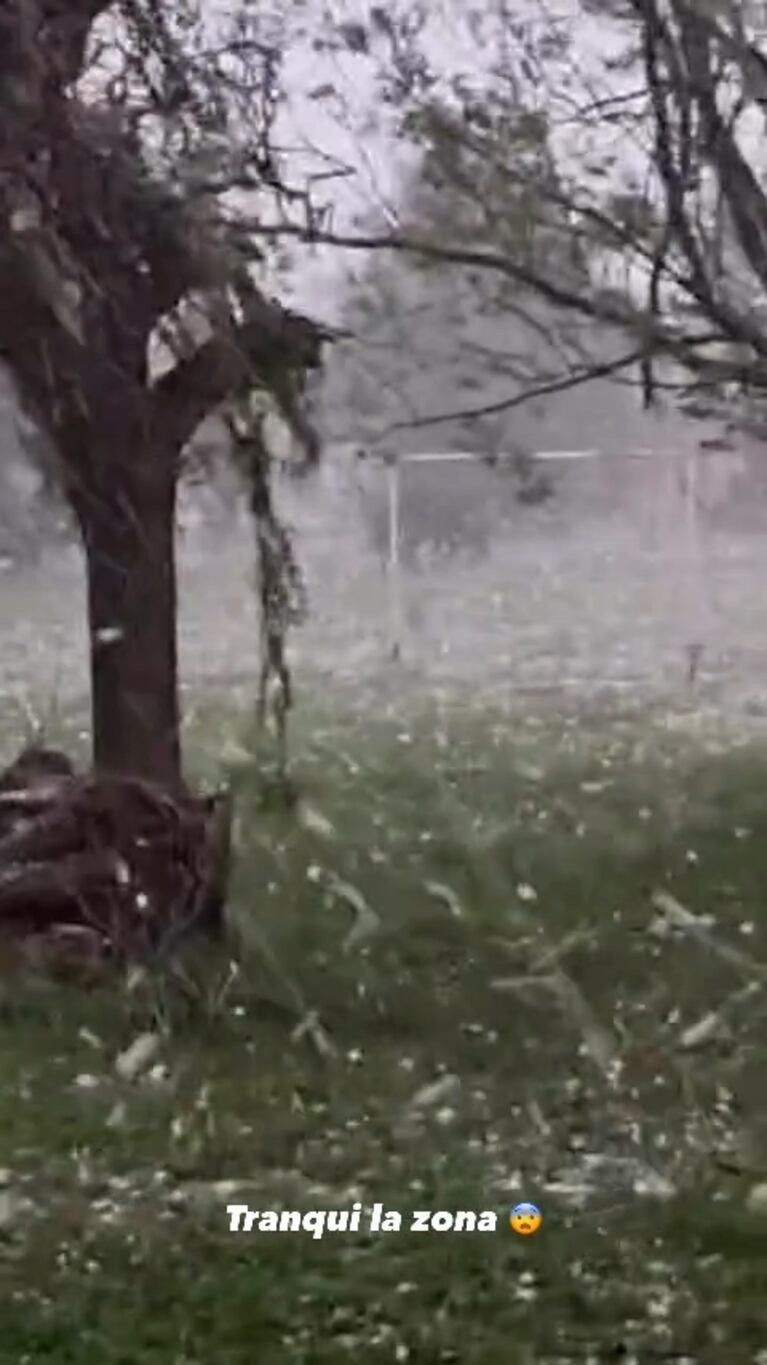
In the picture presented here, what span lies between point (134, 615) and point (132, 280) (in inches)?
16.5

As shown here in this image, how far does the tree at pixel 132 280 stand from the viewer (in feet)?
7.62

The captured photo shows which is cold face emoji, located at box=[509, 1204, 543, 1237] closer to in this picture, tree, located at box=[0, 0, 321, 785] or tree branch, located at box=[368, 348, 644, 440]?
tree, located at box=[0, 0, 321, 785]

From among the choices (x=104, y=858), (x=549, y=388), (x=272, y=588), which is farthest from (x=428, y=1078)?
(x=549, y=388)

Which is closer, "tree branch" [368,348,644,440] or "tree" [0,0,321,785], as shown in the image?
"tree" [0,0,321,785]

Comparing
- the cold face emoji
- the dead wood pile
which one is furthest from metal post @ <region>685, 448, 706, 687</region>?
the cold face emoji

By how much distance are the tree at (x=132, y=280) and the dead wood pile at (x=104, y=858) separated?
50 mm

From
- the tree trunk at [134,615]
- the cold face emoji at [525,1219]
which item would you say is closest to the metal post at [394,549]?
the tree trunk at [134,615]

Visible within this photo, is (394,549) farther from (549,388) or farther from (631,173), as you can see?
(631,173)

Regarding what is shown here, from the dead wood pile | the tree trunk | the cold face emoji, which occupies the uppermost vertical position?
the tree trunk

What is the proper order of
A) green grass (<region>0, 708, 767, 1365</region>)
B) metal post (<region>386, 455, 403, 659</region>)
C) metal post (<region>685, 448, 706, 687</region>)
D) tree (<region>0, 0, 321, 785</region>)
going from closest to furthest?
green grass (<region>0, 708, 767, 1365</region>) → tree (<region>0, 0, 321, 785</region>) → metal post (<region>386, 455, 403, 659</region>) → metal post (<region>685, 448, 706, 687</region>)

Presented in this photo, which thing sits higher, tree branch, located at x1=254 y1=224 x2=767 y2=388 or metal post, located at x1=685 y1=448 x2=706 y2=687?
tree branch, located at x1=254 y1=224 x2=767 y2=388

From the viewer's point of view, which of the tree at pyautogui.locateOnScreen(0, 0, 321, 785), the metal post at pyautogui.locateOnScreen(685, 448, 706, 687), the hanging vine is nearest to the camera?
the tree at pyautogui.locateOnScreen(0, 0, 321, 785)

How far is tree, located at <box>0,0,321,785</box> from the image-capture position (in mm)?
2322

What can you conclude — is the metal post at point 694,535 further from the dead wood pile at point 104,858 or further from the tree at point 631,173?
the dead wood pile at point 104,858
